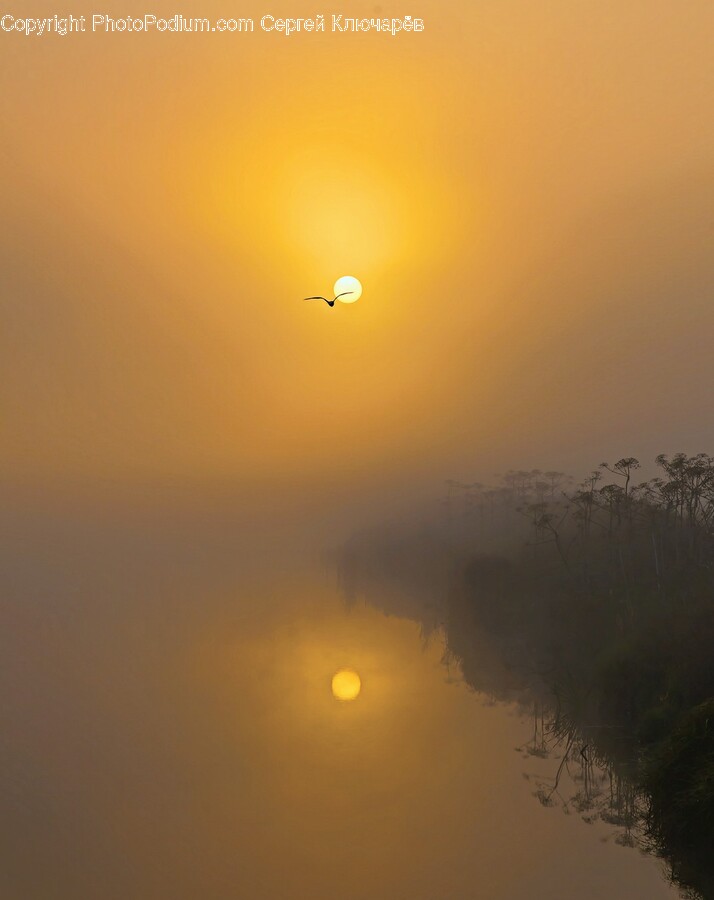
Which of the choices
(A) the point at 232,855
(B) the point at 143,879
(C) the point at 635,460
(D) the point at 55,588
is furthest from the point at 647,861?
(D) the point at 55,588

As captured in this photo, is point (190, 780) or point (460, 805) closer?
point (460, 805)

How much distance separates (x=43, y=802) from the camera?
27375 millimetres

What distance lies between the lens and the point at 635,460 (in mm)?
66312

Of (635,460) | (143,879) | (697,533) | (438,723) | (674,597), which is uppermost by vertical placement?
(635,460)

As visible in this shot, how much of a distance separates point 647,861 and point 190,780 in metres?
16.3

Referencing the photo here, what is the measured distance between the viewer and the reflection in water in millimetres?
21516

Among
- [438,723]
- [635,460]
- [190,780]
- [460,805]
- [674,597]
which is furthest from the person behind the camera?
[635,460]

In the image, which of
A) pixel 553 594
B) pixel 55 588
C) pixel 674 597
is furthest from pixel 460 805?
pixel 55 588

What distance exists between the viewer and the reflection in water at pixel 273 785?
70.6ft

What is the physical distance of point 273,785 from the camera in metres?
28.9

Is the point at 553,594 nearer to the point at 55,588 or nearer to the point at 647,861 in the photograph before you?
the point at 647,861

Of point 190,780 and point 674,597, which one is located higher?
point 674,597

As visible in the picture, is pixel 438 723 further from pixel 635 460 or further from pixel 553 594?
pixel 635 460

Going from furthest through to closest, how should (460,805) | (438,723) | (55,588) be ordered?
(55,588) → (438,723) → (460,805)
